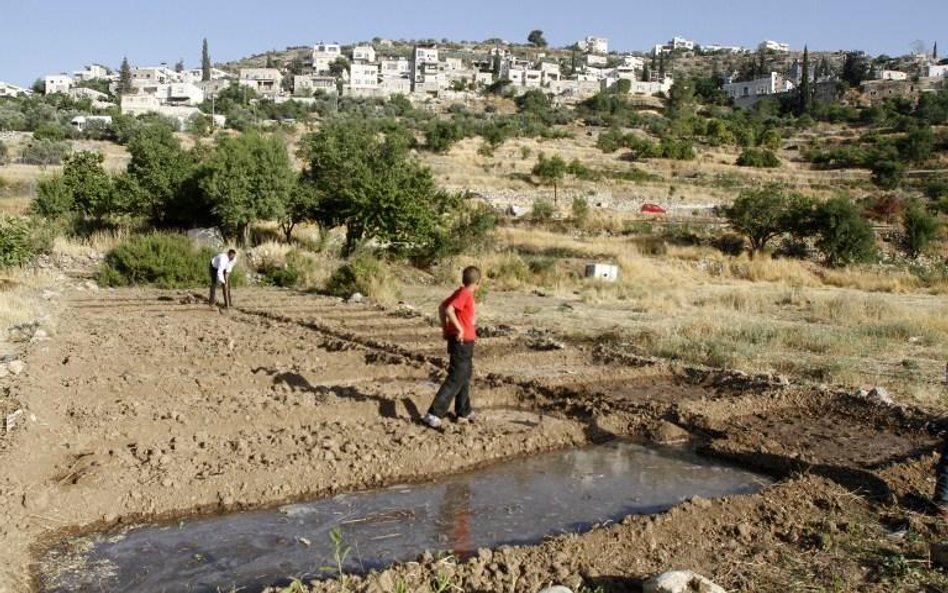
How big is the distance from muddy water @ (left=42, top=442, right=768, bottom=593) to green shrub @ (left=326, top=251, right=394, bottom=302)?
12197 mm

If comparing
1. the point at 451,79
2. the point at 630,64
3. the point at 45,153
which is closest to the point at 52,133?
the point at 45,153

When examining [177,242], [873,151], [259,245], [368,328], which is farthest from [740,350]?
[873,151]

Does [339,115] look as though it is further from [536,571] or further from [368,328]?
[536,571]

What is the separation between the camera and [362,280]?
2075 cm

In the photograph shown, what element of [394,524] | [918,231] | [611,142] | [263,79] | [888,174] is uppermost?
[263,79]

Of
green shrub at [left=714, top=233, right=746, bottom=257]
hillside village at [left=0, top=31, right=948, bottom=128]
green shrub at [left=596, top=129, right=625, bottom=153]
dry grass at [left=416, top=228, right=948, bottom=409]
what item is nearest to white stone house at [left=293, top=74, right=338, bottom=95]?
hillside village at [left=0, top=31, right=948, bottom=128]

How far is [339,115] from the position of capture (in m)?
81.8

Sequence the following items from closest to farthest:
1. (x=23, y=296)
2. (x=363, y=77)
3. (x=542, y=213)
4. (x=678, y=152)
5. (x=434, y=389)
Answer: (x=434, y=389), (x=23, y=296), (x=542, y=213), (x=678, y=152), (x=363, y=77)

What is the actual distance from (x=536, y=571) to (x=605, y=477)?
2897 mm

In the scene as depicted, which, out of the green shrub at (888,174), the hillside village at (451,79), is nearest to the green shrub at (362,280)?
the green shrub at (888,174)

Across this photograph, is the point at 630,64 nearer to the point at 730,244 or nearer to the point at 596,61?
the point at 596,61

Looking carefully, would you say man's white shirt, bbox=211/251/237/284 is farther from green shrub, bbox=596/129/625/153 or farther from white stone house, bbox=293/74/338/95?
white stone house, bbox=293/74/338/95

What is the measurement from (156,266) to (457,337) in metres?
15.7

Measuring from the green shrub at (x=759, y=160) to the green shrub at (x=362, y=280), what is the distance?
52758 mm
